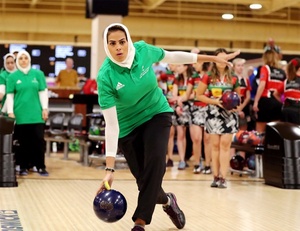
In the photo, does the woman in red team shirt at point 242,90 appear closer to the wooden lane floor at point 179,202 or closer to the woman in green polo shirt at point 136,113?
the wooden lane floor at point 179,202

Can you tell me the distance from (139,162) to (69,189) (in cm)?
302

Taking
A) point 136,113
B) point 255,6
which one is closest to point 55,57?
point 255,6

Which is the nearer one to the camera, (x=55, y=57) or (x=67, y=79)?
(x=67, y=79)

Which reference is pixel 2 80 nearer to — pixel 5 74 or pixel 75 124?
pixel 5 74

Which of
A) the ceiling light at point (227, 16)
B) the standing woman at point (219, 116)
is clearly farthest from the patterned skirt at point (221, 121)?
the ceiling light at point (227, 16)

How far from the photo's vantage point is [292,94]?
841 centimetres

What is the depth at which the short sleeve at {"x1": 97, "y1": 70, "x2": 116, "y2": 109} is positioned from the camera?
4.06m

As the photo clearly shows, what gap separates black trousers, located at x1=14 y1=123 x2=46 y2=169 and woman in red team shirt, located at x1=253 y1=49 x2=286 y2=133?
2934mm

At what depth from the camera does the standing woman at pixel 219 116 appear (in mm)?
7312

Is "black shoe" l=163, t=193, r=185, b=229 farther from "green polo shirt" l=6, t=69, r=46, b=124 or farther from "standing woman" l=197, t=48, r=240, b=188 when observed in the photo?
"green polo shirt" l=6, t=69, r=46, b=124

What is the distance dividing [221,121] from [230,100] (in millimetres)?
326

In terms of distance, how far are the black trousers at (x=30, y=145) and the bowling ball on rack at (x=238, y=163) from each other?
2.56 metres

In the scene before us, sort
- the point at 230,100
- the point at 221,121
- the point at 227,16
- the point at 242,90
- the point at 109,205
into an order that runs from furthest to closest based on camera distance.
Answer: the point at 227,16
the point at 242,90
the point at 221,121
the point at 230,100
the point at 109,205

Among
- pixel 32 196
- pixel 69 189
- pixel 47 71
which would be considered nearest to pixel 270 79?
pixel 69 189
